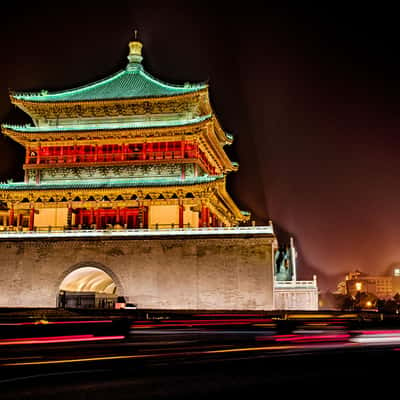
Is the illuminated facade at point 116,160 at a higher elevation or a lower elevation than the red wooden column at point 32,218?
higher

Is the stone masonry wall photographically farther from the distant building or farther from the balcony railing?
the distant building

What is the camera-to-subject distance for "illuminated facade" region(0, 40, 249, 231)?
3381cm

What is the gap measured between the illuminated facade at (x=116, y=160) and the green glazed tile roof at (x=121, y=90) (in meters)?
0.08

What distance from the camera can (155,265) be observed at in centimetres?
3158

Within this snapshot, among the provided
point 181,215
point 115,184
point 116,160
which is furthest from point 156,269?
point 116,160

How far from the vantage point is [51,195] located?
34375 mm

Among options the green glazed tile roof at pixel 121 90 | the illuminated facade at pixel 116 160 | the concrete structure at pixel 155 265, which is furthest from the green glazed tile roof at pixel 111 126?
the concrete structure at pixel 155 265

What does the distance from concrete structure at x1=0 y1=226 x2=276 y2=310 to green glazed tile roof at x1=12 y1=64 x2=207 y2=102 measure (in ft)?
29.8

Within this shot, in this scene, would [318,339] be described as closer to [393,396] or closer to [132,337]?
[132,337]

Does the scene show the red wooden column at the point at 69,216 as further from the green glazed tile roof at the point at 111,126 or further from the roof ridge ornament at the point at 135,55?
the roof ridge ornament at the point at 135,55

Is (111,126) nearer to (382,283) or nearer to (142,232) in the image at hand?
(142,232)

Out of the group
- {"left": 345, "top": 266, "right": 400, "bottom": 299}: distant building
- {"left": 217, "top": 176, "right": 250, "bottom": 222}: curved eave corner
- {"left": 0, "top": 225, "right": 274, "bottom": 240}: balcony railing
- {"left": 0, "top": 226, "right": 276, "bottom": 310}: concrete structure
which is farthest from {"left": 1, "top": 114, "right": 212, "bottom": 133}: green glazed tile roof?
{"left": 345, "top": 266, "right": 400, "bottom": 299}: distant building

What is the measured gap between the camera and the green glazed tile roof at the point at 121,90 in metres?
35.2

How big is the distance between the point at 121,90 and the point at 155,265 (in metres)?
12.4
